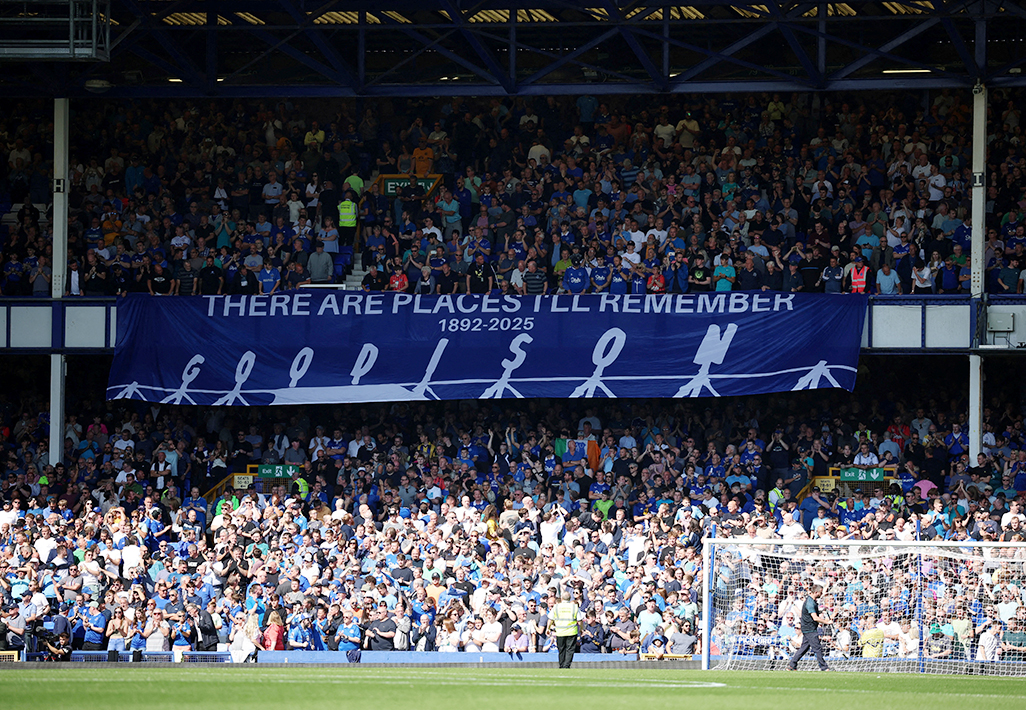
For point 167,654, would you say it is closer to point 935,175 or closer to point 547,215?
point 547,215

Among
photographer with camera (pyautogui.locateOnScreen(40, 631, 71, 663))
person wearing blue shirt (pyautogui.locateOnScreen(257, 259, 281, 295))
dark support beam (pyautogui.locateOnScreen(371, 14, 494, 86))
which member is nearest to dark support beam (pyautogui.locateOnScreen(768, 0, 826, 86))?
dark support beam (pyautogui.locateOnScreen(371, 14, 494, 86))

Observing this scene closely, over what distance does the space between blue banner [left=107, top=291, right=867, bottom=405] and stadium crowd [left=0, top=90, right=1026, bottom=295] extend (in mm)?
529

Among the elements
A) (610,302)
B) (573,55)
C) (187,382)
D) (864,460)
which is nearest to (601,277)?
(610,302)

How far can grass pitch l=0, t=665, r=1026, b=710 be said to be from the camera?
11.2 m

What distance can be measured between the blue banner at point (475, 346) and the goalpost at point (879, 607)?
584 centimetres

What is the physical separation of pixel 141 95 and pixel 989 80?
14056 millimetres

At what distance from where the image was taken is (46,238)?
24.9 m

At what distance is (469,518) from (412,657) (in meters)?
3.05

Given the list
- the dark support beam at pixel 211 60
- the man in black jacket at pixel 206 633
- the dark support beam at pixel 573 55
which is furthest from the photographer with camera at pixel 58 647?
the dark support beam at pixel 573 55

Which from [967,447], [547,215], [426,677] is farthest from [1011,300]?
[426,677]

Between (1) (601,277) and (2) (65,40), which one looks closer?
(2) (65,40)

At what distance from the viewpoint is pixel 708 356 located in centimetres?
2239

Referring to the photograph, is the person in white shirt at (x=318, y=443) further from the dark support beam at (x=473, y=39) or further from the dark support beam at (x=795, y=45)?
the dark support beam at (x=795, y=45)

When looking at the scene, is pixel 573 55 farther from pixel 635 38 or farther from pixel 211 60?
pixel 211 60
